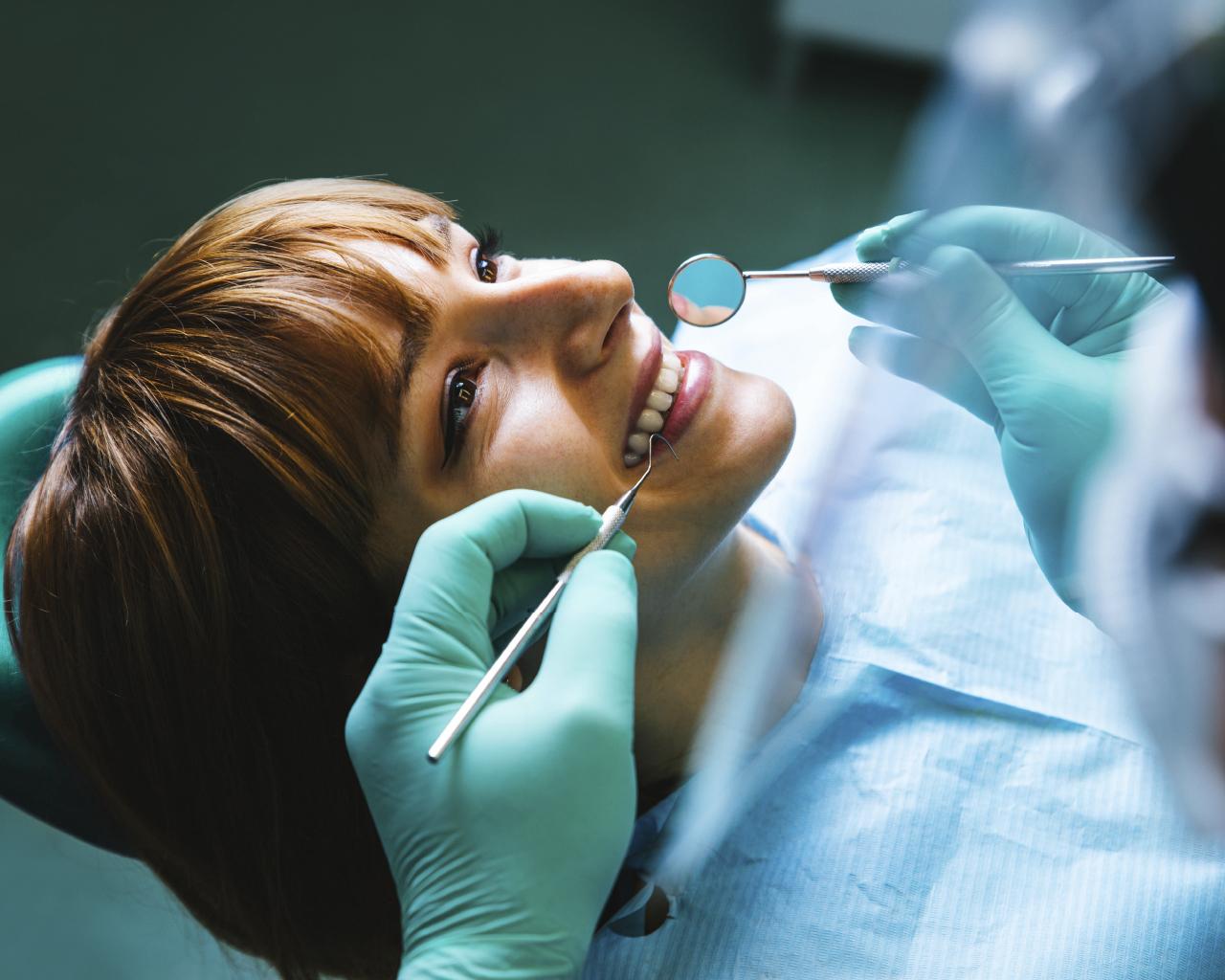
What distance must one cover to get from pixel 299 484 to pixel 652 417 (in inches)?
13.4

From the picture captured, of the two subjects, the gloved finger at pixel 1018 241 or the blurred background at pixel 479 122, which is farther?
the blurred background at pixel 479 122

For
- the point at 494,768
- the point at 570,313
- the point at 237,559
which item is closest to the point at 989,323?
the point at 570,313

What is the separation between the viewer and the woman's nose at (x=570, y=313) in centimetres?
105

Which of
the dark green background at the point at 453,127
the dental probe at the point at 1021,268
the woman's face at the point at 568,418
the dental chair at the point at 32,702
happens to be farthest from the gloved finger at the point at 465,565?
the dark green background at the point at 453,127

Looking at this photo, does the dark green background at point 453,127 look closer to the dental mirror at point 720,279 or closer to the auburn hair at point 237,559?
the dental mirror at point 720,279

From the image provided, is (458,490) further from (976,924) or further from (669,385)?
(976,924)

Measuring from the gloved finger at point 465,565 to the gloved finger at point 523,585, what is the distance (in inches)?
2.0

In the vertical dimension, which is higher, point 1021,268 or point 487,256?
point 1021,268

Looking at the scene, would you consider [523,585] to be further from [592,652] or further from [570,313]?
[570,313]

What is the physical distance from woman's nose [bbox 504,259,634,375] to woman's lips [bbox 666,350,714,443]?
9 cm

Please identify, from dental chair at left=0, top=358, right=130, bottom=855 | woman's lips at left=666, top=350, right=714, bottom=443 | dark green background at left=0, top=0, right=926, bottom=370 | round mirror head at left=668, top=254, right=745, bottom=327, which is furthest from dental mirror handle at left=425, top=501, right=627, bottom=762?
dark green background at left=0, top=0, right=926, bottom=370

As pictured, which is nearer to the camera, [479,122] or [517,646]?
[517,646]

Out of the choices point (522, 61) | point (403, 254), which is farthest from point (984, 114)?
point (522, 61)

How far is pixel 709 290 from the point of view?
1154 millimetres
